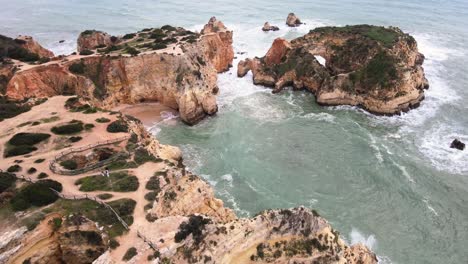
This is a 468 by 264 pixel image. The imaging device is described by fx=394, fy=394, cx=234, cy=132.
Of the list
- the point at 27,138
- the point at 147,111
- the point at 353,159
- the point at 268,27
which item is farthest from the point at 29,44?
the point at 353,159

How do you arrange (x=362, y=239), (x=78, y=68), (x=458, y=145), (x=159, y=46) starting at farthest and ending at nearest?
(x=159, y=46)
(x=78, y=68)
(x=458, y=145)
(x=362, y=239)

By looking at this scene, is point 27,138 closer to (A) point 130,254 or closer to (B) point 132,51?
(A) point 130,254

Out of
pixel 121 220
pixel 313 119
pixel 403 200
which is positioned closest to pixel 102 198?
pixel 121 220

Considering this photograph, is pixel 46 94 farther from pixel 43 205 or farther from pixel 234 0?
pixel 234 0

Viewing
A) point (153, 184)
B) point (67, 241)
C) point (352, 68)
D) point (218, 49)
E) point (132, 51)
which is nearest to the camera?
point (67, 241)

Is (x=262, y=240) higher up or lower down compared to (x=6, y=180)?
lower down

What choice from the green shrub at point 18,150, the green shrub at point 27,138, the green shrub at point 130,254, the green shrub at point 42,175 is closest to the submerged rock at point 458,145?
the green shrub at point 130,254

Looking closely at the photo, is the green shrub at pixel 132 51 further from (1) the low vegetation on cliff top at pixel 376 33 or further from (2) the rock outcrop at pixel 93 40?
(1) the low vegetation on cliff top at pixel 376 33
